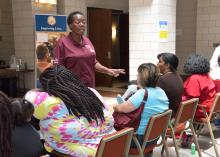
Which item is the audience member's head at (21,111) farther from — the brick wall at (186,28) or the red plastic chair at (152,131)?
the brick wall at (186,28)

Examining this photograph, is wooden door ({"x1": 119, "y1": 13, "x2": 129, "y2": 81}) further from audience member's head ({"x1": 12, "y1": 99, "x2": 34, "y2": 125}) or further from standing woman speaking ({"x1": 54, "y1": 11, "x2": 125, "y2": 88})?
audience member's head ({"x1": 12, "y1": 99, "x2": 34, "y2": 125})

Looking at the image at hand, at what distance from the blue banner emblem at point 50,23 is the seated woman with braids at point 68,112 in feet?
11.6

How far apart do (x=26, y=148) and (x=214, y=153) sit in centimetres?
252

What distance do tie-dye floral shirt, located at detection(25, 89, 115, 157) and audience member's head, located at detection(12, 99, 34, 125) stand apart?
6.9 inches

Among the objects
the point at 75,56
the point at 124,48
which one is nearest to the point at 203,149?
the point at 75,56

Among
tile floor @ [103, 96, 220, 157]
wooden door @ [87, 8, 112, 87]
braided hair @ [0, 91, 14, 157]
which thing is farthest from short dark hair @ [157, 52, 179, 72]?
wooden door @ [87, 8, 112, 87]

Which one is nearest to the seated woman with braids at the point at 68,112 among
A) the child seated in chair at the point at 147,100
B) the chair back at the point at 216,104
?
the child seated in chair at the point at 147,100

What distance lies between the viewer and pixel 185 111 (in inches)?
110

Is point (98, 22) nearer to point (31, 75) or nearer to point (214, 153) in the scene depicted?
point (31, 75)

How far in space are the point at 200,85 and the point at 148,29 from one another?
74.0 inches

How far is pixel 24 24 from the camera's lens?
20.0 feet

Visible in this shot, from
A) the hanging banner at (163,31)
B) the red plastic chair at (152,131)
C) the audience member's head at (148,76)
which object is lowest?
the red plastic chair at (152,131)

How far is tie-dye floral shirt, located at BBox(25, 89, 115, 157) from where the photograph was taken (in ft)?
5.76

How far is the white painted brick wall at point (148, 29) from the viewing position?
487 cm
